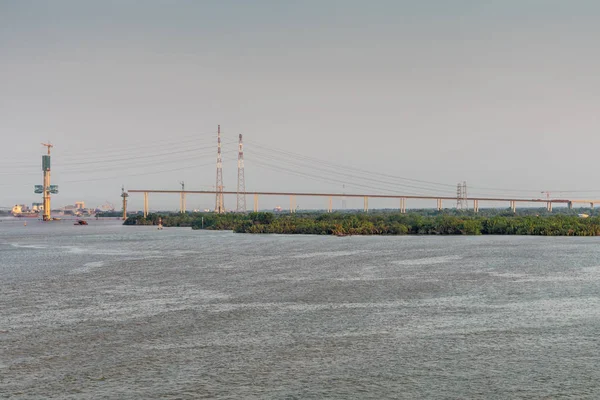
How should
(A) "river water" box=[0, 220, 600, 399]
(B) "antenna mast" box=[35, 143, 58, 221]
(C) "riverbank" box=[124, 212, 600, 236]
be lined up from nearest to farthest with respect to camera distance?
1. (A) "river water" box=[0, 220, 600, 399]
2. (C) "riverbank" box=[124, 212, 600, 236]
3. (B) "antenna mast" box=[35, 143, 58, 221]

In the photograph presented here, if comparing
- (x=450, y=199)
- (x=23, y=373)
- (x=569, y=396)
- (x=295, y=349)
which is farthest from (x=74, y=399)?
(x=450, y=199)

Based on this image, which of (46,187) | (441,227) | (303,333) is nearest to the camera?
(303,333)

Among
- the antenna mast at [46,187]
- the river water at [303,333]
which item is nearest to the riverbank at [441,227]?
the river water at [303,333]

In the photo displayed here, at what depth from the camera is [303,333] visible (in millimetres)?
11531

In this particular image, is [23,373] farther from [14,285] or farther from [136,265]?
[136,265]

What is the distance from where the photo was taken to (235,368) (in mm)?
9242

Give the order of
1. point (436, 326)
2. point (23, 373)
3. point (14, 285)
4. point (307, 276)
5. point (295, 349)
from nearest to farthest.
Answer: point (23, 373) → point (295, 349) → point (436, 326) → point (14, 285) → point (307, 276)

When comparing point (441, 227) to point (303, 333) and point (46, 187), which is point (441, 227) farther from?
point (46, 187)

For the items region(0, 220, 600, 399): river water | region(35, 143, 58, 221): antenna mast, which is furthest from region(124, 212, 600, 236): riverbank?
region(35, 143, 58, 221): antenna mast

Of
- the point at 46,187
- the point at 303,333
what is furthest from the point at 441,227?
the point at 46,187

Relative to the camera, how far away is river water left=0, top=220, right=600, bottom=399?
27.7 feet

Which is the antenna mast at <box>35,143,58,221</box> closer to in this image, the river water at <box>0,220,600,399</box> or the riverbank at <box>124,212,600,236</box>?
the riverbank at <box>124,212,600,236</box>

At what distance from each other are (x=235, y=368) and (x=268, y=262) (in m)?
16.3

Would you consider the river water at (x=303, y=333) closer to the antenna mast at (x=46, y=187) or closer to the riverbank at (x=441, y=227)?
the riverbank at (x=441, y=227)
